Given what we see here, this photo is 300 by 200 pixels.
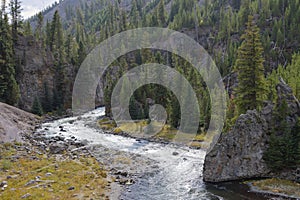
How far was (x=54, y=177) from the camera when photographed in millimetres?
33594

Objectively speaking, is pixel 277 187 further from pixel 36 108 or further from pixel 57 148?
pixel 36 108

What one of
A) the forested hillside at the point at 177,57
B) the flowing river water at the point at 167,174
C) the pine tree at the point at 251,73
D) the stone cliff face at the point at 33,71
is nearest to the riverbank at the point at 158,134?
the flowing river water at the point at 167,174

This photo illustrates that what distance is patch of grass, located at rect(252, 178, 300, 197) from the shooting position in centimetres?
2783

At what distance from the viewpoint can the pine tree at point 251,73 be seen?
37375 mm

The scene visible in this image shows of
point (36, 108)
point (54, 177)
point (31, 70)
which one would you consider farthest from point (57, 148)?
point (31, 70)

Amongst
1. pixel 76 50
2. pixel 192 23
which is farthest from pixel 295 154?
pixel 192 23

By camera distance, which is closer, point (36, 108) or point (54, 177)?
point (54, 177)

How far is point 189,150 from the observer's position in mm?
48844

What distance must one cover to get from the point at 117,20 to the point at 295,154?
16842 centimetres

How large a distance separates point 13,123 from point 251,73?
167 ft

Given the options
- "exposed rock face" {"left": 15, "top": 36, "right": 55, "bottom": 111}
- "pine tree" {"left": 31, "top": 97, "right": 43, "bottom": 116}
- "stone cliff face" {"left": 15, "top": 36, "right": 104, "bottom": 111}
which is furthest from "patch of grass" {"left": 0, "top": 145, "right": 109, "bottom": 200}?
"stone cliff face" {"left": 15, "top": 36, "right": 104, "bottom": 111}

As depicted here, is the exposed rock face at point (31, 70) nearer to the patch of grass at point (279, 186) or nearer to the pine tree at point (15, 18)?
the pine tree at point (15, 18)

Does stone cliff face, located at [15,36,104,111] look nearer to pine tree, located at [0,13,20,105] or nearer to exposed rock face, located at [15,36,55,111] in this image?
exposed rock face, located at [15,36,55,111]

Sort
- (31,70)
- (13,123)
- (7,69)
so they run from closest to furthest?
1. (13,123)
2. (7,69)
3. (31,70)
